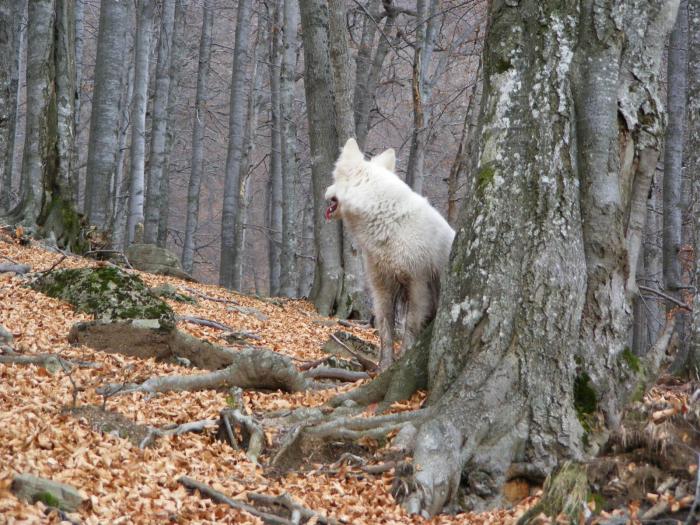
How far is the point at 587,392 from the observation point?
5539mm

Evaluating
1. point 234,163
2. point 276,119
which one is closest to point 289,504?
point 234,163

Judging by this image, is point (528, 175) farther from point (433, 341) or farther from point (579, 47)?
point (433, 341)

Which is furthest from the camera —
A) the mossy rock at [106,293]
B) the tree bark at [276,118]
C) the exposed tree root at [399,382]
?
the tree bark at [276,118]

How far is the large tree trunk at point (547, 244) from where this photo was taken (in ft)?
17.7

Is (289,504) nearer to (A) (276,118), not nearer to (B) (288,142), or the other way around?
(B) (288,142)

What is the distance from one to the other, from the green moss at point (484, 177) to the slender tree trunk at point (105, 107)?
12051 millimetres

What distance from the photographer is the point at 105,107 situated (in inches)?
643

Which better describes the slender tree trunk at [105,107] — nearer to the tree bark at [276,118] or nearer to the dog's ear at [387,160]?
the tree bark at [276,118]

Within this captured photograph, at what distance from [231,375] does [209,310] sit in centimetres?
498

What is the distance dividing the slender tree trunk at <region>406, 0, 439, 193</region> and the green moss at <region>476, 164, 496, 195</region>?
11.4 meters

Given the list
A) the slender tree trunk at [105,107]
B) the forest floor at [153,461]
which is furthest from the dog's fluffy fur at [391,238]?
the slender tree trunk at [105,107]

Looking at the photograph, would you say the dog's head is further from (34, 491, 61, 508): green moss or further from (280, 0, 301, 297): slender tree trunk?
(280, 0, 301, 297): slender tree trunk

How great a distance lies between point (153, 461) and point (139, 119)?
A: 15.5m

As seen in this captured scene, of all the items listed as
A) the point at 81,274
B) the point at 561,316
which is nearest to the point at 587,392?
the point at 561,316
